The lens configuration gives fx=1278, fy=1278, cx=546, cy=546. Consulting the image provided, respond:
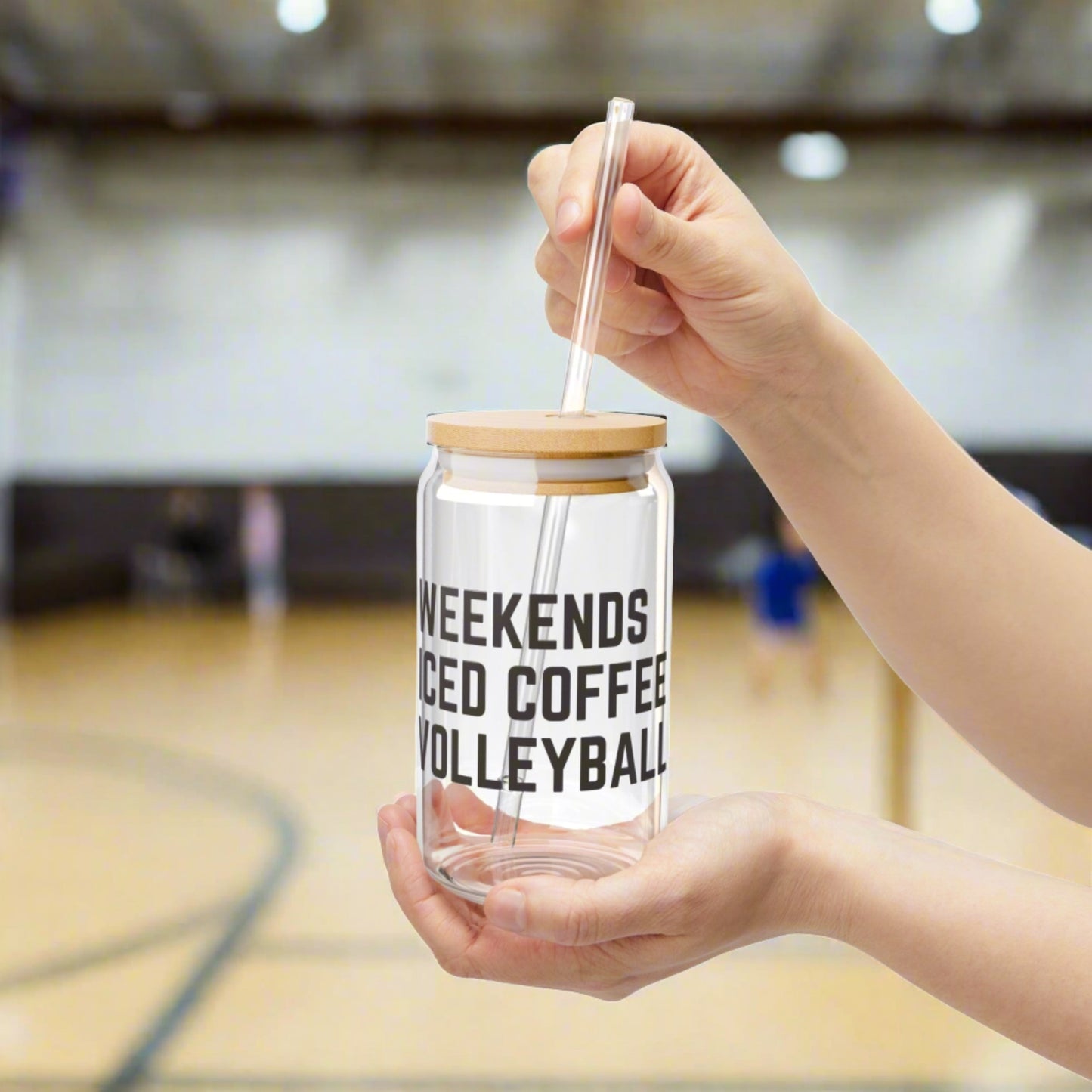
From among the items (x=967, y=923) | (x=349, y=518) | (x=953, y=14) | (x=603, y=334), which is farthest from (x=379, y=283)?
(x=967, y=923)

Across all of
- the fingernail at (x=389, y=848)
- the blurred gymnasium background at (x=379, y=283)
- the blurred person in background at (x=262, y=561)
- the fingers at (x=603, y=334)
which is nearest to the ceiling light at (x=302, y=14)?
the blurred gymnasium background at (x=379, y=283)

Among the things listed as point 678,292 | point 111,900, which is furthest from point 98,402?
point 678,292

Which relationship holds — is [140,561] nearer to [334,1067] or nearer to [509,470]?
[334,1067]

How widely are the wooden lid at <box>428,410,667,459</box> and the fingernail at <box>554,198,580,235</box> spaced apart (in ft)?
0.34

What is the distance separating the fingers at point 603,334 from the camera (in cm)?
83

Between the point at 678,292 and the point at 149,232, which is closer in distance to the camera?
the point at 678,292

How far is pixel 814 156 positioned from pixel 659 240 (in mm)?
7997

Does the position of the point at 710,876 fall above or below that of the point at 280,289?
below

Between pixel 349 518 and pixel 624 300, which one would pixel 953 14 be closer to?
pixel 349 518

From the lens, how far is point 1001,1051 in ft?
8.03

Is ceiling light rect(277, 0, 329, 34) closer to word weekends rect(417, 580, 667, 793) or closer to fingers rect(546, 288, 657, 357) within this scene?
fingers rect(546, 288, 657, 357)

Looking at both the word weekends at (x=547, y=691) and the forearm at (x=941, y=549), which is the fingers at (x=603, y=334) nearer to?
the forearm at (x=941, y=549)

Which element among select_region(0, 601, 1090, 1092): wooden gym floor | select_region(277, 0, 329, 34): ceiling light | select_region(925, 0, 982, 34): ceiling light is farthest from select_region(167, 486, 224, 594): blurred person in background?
select_region(925, 0, 982, 34): ceiling light

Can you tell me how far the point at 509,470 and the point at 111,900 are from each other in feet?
8.90
